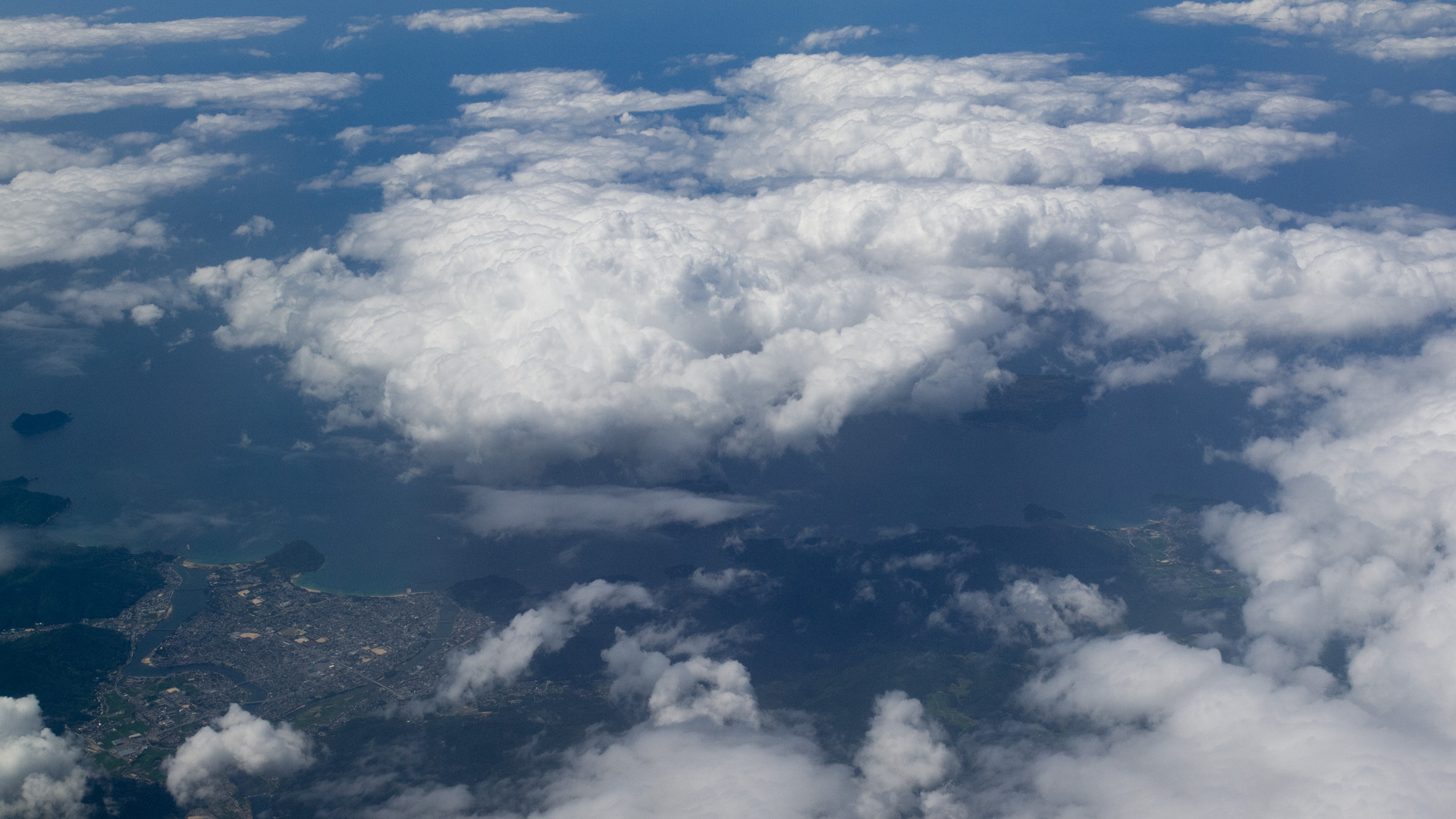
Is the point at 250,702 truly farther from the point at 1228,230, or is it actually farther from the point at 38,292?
the point at 1228,230

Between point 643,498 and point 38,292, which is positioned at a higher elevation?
point 38,292

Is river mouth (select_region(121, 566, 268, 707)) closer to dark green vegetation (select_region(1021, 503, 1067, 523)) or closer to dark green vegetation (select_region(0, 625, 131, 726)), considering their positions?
dark green vegetation (select_region(0, 625, 131, 726))

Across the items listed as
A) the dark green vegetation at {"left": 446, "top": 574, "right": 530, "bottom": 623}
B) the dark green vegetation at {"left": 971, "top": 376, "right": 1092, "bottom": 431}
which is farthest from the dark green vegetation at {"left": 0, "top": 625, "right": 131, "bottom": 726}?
the dark green vegetation at {"left": 971, "top": 376, "right": 1092, "bottom": 431}

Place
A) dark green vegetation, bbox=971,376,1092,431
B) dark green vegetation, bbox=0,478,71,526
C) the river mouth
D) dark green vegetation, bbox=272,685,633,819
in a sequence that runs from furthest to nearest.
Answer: dark green vegetation, bbox=971,376,1092,431 < dark green vegetation, bbox=0,478,71,526 < the river mouth < dark green vegetation, bbox=272,685,633,819

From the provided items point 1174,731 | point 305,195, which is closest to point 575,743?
point 1174,731

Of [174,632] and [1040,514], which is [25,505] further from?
[1040,514]

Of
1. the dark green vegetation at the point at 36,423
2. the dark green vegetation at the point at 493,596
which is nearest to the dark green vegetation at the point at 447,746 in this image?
the dark green vegetation at the point at 493,596
